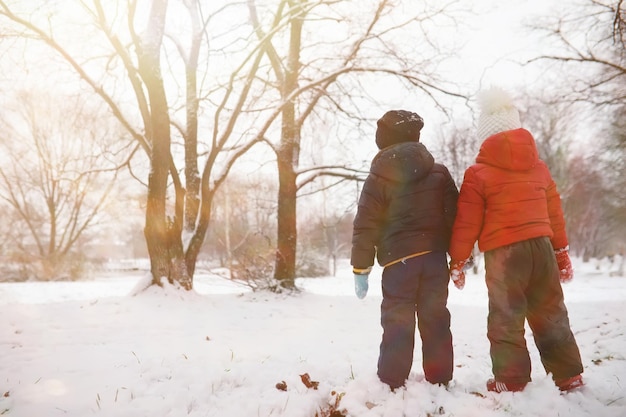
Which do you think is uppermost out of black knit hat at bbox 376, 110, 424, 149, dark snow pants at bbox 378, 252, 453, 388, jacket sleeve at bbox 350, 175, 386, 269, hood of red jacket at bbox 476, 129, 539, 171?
black knit hat at bbox 376, 110, 424, 149

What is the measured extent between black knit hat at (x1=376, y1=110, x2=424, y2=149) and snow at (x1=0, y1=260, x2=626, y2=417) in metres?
1.66

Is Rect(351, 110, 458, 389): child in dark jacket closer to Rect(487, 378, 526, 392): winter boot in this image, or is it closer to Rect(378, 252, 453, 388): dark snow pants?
Rect(378, 252, 453, 388): dark snow pants

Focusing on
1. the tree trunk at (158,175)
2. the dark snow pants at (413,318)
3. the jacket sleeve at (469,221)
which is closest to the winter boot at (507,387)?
the dark snow pants at (413,318)

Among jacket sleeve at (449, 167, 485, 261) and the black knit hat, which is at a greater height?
the black knit hat

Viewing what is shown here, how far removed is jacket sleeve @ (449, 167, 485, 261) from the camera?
2.21m

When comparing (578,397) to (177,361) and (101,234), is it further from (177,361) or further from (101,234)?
(101,234)

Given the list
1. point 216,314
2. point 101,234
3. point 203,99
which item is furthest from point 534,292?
point 101,234

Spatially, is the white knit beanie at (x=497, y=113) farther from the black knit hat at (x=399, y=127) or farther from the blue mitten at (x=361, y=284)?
the blue mitten at (x=361, y=284)

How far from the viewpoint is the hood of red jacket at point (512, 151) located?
7.09 ft

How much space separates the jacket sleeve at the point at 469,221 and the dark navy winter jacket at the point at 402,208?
0.11 metres

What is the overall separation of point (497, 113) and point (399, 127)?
26.5 inches

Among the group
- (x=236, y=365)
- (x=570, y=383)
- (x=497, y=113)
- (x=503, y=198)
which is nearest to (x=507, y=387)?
(x=570, y=383)

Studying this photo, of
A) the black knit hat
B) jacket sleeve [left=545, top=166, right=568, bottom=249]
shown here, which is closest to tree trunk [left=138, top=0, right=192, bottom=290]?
the black knit hat

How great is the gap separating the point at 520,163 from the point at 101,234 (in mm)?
26097
